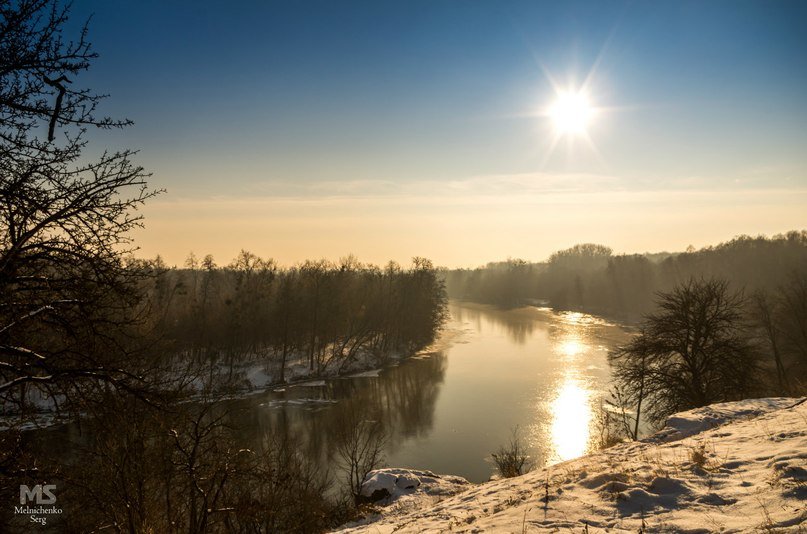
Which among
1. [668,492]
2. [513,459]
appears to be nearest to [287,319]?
[513,459]

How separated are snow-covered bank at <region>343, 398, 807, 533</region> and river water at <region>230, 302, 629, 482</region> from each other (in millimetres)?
12506

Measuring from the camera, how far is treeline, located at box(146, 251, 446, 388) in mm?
45500

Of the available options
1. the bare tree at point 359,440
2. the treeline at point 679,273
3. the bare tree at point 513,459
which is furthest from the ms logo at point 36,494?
the treeline at point 679,273

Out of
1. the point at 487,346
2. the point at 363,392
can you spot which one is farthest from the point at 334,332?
the point at 487,346

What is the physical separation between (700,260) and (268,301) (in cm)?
10439

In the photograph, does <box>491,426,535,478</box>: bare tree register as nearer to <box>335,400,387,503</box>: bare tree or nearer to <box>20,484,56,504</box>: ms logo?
<box>335,400,387,503</box>: bare tree

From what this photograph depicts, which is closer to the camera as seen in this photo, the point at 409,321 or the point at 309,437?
the point at 309,437

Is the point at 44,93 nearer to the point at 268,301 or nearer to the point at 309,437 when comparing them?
the point at 309,437

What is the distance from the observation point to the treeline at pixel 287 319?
45500 mm

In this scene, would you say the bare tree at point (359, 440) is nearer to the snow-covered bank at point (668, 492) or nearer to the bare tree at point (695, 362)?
the snow-covered bank at point (668, 492)

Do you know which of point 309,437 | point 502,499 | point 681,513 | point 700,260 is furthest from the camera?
point 700,260

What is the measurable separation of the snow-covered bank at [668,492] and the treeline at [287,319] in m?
38.6

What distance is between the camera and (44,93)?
4180 mm

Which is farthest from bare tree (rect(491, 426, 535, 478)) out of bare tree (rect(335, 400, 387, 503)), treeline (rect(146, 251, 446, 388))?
treeline (rect(146, 251, 446, 388))
